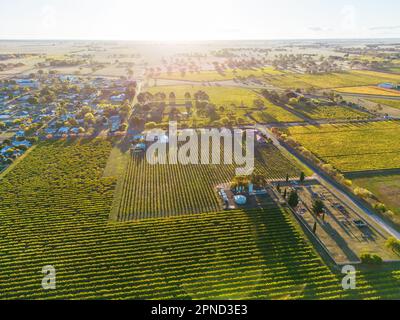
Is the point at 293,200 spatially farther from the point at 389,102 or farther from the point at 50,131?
the point at 389,102

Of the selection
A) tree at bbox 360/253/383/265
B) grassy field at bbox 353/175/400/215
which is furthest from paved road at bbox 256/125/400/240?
tree at bbox 360/253/383/265

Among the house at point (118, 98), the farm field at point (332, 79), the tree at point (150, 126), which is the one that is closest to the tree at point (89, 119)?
the tree at point (150, 126)

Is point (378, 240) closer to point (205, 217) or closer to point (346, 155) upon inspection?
point (205, 217)

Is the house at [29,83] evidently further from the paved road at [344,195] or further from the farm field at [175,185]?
the paved road at [344,195]

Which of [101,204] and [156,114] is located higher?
[156,114]

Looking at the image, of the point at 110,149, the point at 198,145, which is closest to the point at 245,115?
the point at 198,145

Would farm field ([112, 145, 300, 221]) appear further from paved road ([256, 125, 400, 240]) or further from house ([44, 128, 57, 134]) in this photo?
house ([44, 128, 57, 134])

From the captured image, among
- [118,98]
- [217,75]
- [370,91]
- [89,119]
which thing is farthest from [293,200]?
[217,75]
